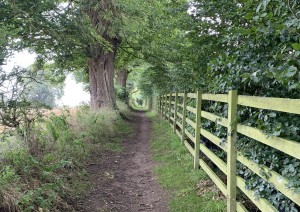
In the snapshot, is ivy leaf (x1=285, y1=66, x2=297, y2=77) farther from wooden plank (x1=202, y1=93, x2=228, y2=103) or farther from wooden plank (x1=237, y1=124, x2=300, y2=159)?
wooden plank (x1=202, y1=93, x2=228, y2=103)

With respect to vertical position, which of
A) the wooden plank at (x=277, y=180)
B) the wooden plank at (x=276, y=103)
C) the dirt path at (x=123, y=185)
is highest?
Result: the wooden plank at (x=276, y=103)

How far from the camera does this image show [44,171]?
390 cm

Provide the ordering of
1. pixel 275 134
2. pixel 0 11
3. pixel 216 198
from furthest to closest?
pixel 0 11 → pixel 216 198 → pixel 275 134

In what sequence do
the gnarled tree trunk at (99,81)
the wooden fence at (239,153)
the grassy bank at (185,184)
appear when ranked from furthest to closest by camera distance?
the gnarled tree trunk at (99,81)
the grassy bank at (185,184)
the wooden fence at (239,153)

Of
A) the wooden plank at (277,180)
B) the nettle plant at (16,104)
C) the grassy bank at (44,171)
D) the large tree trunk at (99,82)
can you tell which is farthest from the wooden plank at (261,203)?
the large tree trunk at (99,82)

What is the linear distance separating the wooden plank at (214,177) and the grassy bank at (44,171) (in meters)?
2.10

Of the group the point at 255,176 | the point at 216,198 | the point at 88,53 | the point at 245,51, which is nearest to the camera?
the point at 255,176

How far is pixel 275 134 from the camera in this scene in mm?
2311

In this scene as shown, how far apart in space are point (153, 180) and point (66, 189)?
1740 millimetres

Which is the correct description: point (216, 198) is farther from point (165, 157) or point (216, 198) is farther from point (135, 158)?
point (135, 158)

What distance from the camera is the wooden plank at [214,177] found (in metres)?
3.61

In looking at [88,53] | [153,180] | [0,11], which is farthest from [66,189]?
[88,53]

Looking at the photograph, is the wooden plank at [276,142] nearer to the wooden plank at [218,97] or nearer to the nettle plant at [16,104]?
the wooden plank at [218,97]

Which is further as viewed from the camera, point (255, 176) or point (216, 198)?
point (216, 198)
